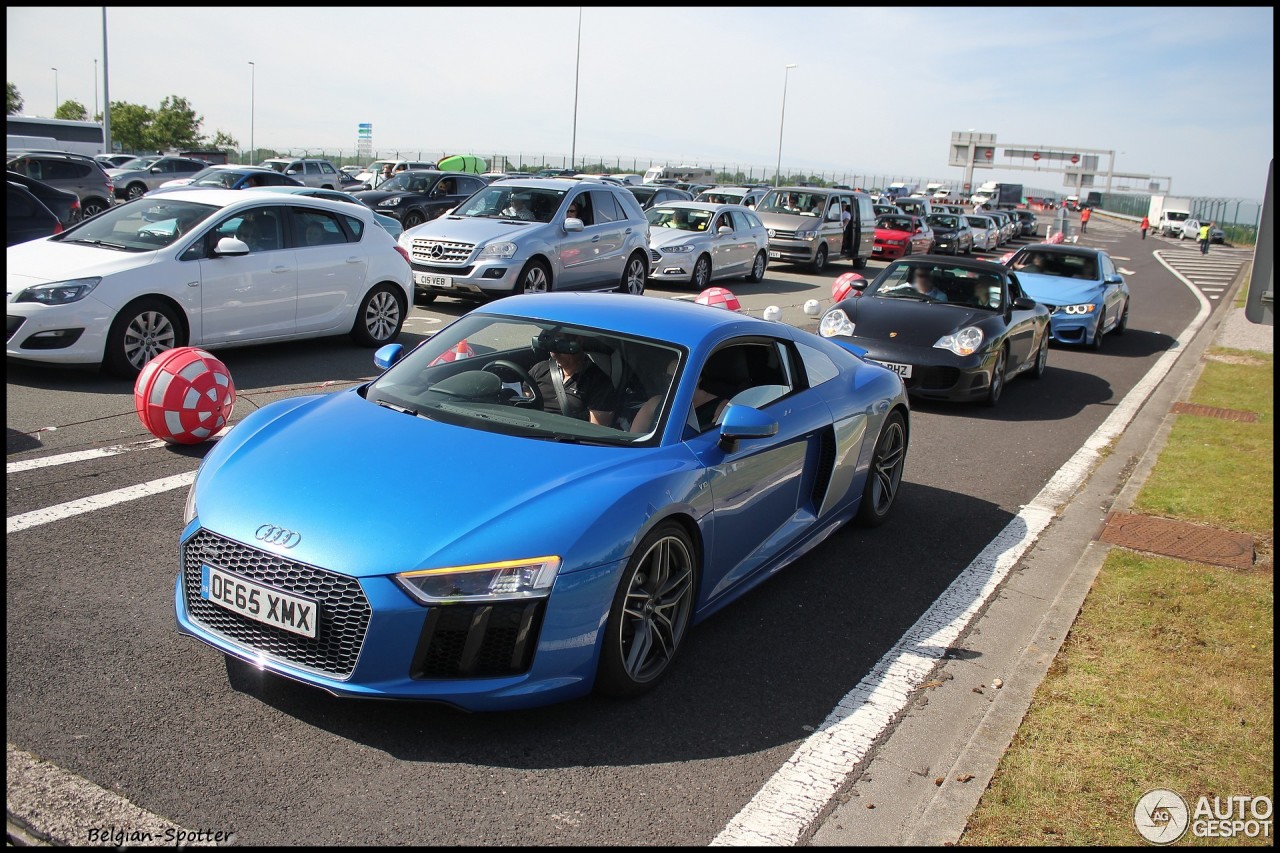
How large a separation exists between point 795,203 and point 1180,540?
21.0 m

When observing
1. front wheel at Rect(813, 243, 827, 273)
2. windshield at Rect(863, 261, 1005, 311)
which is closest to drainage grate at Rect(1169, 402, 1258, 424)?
windshield at Rect(863, 261, 1005, 311)

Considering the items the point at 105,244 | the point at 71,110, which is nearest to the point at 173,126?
the point at 71,110

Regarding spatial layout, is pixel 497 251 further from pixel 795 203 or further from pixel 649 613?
pixel 795 203

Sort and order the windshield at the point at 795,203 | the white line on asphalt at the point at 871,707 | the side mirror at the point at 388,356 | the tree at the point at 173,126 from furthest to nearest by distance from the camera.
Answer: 1. the tree at the point at 173,126
2. the windshield at the point at 795,203
3. the side mirror at the point at 388,356
4. the white line on asphalt at the point at 871,707

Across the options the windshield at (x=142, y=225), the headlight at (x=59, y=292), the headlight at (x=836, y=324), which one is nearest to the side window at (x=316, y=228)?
the windshield at (x=142, y=225)

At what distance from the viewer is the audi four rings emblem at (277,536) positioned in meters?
3.69

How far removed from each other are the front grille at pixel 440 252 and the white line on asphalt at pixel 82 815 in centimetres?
1178

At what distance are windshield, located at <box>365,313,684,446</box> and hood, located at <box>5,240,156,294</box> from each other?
5003 millimetres

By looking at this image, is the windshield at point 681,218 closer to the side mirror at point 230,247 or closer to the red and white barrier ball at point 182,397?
the side mirror at point 230,247

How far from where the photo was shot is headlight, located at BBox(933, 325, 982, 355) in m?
10.7

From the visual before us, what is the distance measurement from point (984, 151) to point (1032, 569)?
123 m

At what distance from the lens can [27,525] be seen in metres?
5.54

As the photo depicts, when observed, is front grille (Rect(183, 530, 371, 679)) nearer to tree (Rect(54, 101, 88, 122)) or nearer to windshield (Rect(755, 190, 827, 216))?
windshield (Rect(755, 190, 827, 216))

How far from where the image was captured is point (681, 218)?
2123cm
